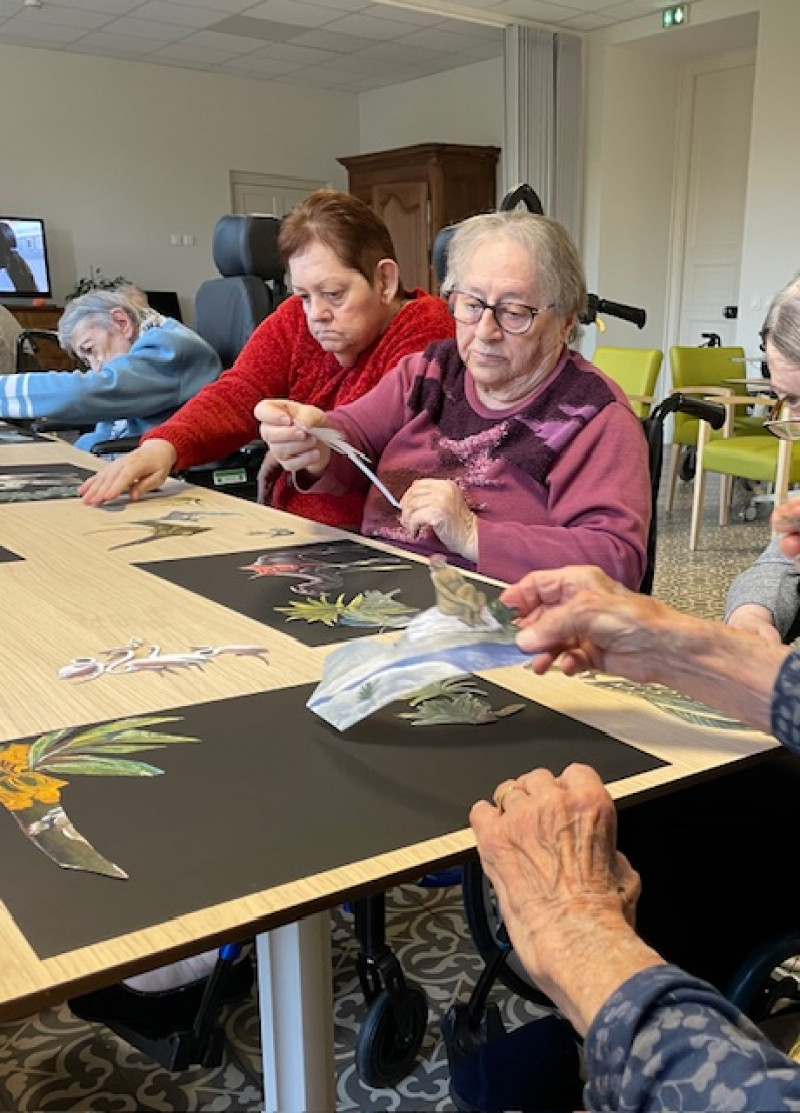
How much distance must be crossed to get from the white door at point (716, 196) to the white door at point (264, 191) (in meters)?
3.09

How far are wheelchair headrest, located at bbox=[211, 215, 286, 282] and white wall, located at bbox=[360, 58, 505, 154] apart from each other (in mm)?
5068

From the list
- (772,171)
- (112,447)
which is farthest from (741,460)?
(112,447)

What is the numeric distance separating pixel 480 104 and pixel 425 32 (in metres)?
0.93

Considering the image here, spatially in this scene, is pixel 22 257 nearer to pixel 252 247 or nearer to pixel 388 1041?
pixel 252 247

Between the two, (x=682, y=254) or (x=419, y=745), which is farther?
(x=682, y=254)

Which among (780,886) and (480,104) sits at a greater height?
(480,104)

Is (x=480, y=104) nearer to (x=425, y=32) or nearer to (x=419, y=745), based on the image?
(x=425, y=32)

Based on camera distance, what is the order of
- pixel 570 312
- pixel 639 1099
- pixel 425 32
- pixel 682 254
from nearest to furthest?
pixel 639 1099
pixel 570 312
pixel 425 32
pixel 682 254

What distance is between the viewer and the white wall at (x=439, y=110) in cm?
775

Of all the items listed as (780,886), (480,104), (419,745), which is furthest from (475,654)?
(480,104)

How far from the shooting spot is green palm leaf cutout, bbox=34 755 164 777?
2.53ft

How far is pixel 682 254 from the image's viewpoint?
24.6ft

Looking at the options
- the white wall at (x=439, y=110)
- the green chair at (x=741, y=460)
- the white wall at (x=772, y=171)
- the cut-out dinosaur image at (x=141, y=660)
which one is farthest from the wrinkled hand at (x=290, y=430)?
the white wall at (x=439, y=110)

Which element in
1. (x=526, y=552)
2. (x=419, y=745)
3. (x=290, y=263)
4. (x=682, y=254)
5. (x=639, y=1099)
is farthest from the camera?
(x=682, y=254)
